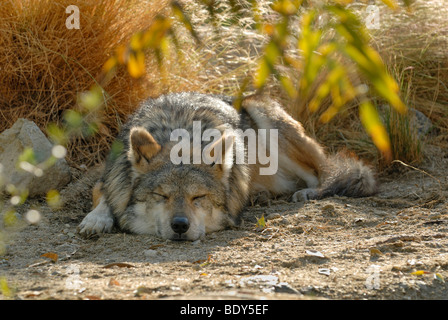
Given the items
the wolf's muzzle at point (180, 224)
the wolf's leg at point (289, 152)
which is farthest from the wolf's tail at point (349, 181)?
the wolf's muzzle at point (180, 224)

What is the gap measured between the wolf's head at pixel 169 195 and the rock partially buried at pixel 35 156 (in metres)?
1.26

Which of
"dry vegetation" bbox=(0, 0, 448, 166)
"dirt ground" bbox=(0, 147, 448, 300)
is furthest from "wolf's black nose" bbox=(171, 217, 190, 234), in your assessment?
"dry vegetation" bbox=(0, 0, 448, 166)

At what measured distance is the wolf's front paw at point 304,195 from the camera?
19.7ft

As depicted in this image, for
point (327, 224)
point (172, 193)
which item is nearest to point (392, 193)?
point (327, 224)

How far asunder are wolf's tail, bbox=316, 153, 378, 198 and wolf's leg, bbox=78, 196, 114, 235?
92.7 inches

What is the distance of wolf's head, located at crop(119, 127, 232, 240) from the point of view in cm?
439

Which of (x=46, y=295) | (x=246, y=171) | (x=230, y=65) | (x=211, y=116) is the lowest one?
(x=46, y=295)

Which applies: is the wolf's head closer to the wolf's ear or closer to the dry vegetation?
the wolf's ear

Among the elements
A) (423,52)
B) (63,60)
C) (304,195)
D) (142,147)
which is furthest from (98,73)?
(423,52)

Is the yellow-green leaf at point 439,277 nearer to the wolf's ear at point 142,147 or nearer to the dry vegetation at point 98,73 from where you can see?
the wolf's ear at point 142,147

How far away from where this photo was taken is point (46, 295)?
2.81 m

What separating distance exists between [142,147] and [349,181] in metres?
2.38

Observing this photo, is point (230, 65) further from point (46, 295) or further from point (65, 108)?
point (46, 295)

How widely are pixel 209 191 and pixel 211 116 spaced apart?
0.96 meters
